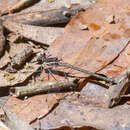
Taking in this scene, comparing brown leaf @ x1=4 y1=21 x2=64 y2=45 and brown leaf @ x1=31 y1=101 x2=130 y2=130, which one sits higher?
brown leaf @ x1=4 y1=21 x2=64 y2=45

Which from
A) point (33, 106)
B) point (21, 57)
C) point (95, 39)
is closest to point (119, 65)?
point (95, 39)

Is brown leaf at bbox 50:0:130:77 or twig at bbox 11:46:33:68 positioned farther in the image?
twig at bbox 11:46:33:68

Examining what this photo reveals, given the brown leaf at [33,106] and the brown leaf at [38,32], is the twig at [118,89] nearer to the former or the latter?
the brown leaf at [33,106]

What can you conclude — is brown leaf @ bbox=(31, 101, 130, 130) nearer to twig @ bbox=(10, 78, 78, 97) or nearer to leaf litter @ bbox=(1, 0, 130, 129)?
leaf litter @ bbox=(1, 0, 130, 129)

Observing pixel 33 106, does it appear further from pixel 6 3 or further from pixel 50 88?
pixel 6 3

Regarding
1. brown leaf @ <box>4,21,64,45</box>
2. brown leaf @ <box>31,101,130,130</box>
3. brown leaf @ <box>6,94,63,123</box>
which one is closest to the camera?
brown leaf @ <box>31,101,130,130</box>

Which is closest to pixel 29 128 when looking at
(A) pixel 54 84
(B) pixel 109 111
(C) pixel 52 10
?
(A) pixel 54 84

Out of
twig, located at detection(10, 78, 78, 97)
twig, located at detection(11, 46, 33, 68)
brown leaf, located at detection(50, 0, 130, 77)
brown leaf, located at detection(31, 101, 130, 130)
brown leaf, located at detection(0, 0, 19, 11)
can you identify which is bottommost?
brown leaf, located at detection(31, 101, 130, 130)

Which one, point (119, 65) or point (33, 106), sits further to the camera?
point (119, 65)

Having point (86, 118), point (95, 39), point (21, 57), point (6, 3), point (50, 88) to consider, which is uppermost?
point (6, 3)

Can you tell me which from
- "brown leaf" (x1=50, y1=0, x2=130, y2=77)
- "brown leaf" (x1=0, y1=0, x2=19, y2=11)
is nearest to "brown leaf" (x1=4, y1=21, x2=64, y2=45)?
"brown leaf" (x1=50, y1=0, x2=130, y2=77)

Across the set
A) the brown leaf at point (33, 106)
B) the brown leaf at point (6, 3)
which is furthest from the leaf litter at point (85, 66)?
the brown leaf at point (6, 3)
